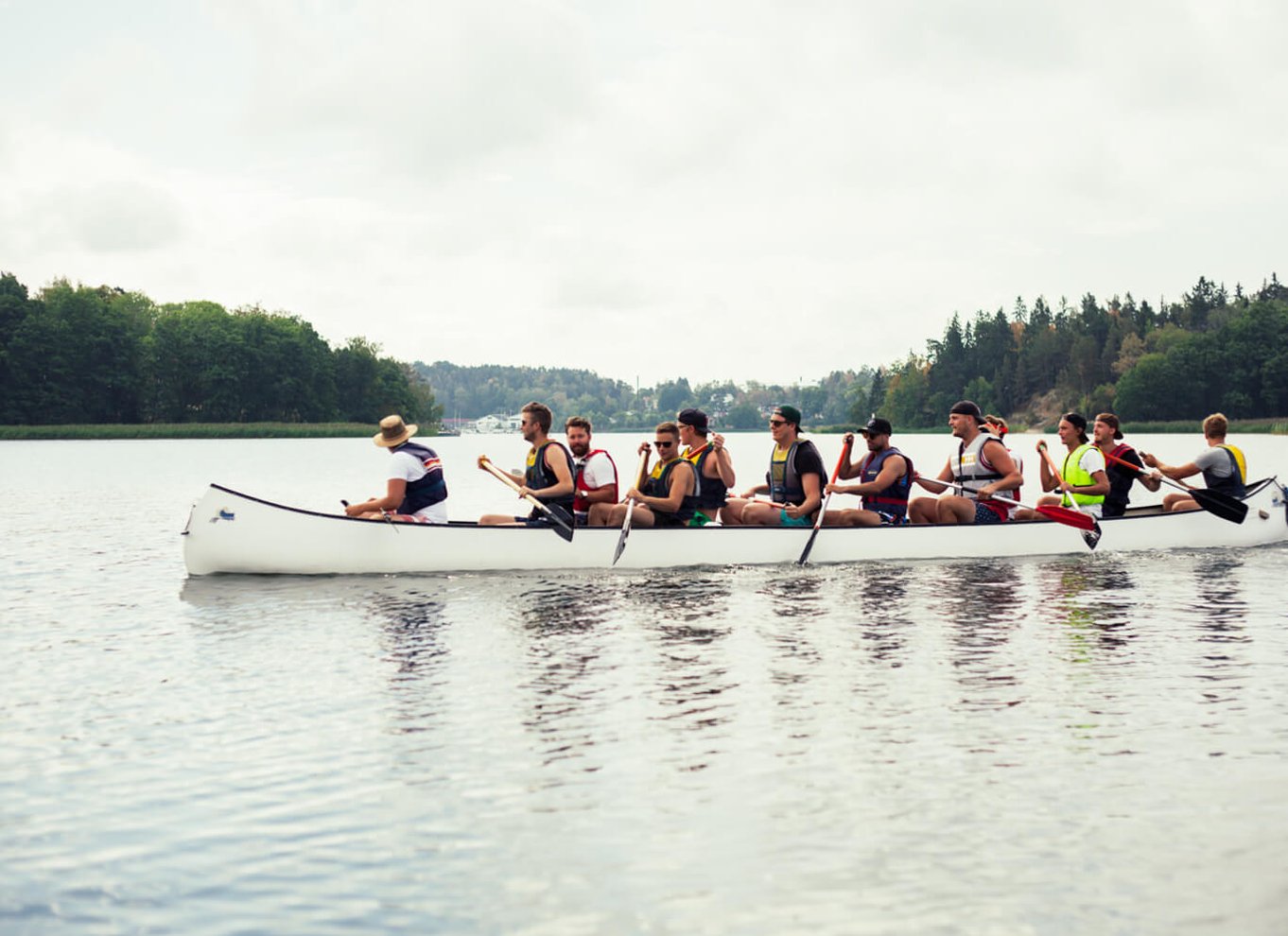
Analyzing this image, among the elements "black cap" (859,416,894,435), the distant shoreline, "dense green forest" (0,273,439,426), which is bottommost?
"black cap" (859,416,894,435)

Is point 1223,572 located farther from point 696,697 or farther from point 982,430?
point 696,697

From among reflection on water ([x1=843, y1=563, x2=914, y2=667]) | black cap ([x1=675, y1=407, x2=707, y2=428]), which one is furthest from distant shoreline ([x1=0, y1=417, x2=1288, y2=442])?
black cap ([x1=675, y1=407, x2=707, y2=428])

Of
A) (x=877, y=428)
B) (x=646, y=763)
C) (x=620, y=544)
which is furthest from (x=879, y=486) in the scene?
(x=646, y=763)

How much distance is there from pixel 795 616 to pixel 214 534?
262 inches

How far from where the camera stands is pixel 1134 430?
11975 cm

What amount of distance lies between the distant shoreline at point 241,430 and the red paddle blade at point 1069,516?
86054 millimetres

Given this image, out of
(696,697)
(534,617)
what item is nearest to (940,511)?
(534,617)

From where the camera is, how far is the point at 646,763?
6711mm

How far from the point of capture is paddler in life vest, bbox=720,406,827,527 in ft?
48.2

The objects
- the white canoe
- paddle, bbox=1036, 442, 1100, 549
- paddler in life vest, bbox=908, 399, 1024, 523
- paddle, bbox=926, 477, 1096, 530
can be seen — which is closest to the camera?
the white canoe

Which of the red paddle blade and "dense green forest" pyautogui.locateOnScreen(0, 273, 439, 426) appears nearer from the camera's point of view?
the red paddle blade

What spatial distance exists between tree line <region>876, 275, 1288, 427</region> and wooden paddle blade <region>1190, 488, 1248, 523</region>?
109290 millimetres

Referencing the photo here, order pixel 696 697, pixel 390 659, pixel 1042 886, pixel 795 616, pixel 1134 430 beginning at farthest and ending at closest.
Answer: pixel 1134 430 < pixel 795 616 < pixel 390 659 < pixel 696 697 < pixel 1042 886

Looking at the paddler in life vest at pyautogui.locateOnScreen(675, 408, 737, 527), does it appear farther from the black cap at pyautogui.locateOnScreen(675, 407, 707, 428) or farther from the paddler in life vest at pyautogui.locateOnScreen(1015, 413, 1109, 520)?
the paddler in life vest at pyautogui.locateOnScreen(1015, 413, 1109, 520)
